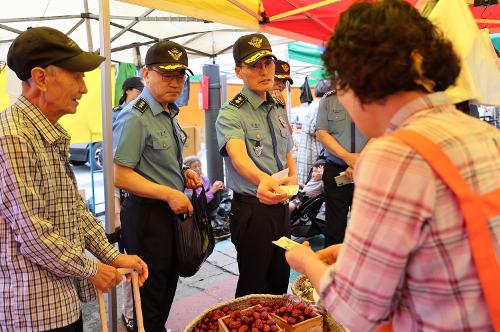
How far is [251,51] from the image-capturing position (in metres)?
2.38

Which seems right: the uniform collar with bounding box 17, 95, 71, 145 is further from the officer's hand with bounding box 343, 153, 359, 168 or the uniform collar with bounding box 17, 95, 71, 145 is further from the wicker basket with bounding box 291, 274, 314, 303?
the officer's hand with bounding box 343, 153, 359, 168

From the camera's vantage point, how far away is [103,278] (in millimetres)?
1524

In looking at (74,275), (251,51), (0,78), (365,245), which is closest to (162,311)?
(74,275)

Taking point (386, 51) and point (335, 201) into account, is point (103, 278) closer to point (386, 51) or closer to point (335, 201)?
point (386, 51)

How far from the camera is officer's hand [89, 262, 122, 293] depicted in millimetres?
1512

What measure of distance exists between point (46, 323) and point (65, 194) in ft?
1.41

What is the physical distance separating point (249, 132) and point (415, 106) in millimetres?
1562

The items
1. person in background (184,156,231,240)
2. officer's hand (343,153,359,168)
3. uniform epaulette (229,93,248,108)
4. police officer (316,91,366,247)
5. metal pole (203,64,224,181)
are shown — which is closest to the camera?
uniform epaulette (229,93,248,108)

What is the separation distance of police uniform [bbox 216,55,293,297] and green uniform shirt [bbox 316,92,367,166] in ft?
3.27

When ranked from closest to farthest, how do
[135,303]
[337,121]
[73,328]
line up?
[73,328] < [135,303] < [337,121]

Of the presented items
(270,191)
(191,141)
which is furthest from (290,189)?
(191,141)

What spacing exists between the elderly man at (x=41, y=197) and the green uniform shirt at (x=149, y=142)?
1.90ft

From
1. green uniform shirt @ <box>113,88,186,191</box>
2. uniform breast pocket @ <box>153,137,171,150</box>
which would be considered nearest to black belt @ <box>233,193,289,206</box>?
green uniform shirt @ <box>113,88,186,191</box>

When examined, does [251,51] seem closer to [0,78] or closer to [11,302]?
[11,302]
